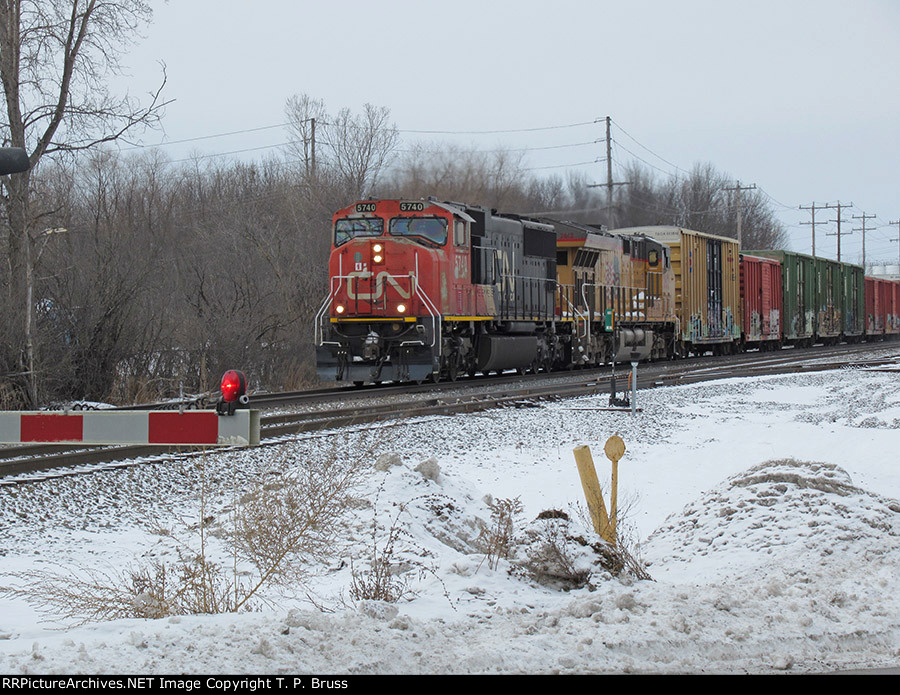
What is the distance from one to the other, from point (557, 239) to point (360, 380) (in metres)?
7.47

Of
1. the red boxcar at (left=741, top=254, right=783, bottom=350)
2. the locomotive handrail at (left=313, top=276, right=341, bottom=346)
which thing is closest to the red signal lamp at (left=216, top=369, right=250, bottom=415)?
the locomotive handrail at (left=313, top=276, right=341, bottom=346)

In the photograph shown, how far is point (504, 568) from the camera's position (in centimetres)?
583

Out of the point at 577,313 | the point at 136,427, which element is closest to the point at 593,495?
the point at 136,427

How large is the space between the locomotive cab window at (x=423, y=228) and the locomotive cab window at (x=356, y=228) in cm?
30

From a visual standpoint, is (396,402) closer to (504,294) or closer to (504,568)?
(504,294)

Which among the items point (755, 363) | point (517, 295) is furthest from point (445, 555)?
point (755, 363)

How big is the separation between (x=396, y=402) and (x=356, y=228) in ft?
17.3

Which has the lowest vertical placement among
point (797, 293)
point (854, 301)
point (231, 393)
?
point (231, 393)

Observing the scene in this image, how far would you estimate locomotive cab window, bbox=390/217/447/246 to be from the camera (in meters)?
18.6

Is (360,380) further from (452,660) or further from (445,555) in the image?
(452,660)

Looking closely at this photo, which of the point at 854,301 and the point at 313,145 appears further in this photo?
the point at 854,301

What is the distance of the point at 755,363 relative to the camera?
1080 inches

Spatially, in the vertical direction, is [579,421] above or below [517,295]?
below

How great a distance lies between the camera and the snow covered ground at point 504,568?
4191 millimetres
